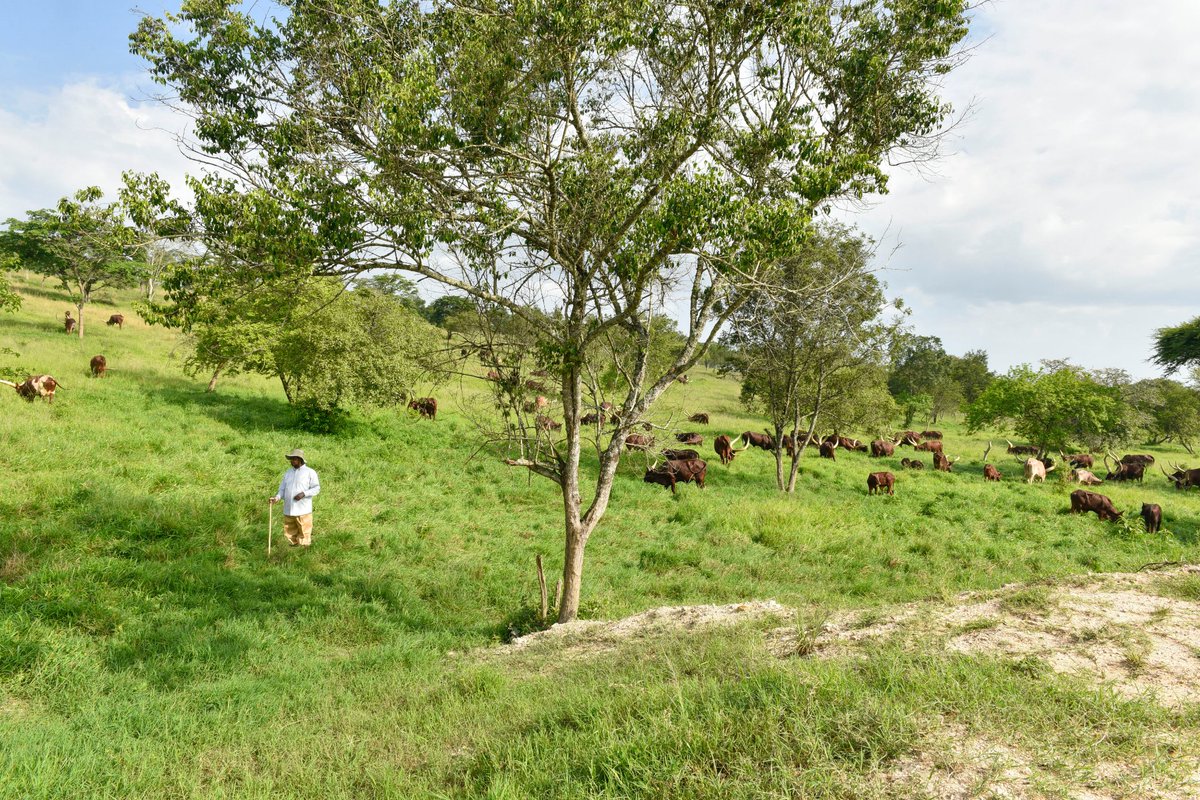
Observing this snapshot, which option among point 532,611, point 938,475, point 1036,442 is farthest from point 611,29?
point 1036,442

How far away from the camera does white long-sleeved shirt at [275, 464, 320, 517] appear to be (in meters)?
10.6

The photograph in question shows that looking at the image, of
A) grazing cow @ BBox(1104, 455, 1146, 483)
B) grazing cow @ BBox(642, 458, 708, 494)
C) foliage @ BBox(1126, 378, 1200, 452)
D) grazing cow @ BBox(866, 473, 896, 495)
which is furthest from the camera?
foliage @ BBox(1126, 378, 1200, 452)

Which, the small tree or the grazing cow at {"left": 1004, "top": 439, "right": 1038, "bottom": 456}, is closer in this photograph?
the small tree

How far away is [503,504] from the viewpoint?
16734 millimetres

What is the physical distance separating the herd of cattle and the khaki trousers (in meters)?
6.00

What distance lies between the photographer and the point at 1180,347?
118 feet

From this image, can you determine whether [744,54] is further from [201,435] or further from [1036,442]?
[1036,442]

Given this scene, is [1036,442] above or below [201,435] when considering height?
above

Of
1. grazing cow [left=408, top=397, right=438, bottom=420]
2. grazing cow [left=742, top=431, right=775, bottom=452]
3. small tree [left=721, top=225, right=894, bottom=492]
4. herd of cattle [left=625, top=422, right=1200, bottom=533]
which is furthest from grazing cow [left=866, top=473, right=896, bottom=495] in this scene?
grazing cow [left=408, top=397, right=438, bottom=420]

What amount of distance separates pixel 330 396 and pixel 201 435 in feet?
12.0

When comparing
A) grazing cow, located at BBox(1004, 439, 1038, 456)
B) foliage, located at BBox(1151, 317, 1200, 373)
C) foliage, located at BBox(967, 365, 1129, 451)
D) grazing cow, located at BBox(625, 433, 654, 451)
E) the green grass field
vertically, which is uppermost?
foliage, located at BBox(1151, 317, 1200, 373)

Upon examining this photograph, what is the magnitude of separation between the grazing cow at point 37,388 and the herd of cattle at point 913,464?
16677 mm

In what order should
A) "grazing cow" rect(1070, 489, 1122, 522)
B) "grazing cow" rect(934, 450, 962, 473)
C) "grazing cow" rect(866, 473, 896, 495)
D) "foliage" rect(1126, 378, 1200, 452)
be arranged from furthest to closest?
"foliage" rect(1126, 378, 1200, 452) → "grazing cow" rect(934, 450, 962, 473) → "grazing cow" rect(866, 473, 896, 495) → "grazing cow" rect(1070, 489, 1122, 522)

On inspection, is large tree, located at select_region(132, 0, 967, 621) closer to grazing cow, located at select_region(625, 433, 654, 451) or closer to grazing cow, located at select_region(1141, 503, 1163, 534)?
grazing cow, located at select_region(625, 433, 654, 451)
